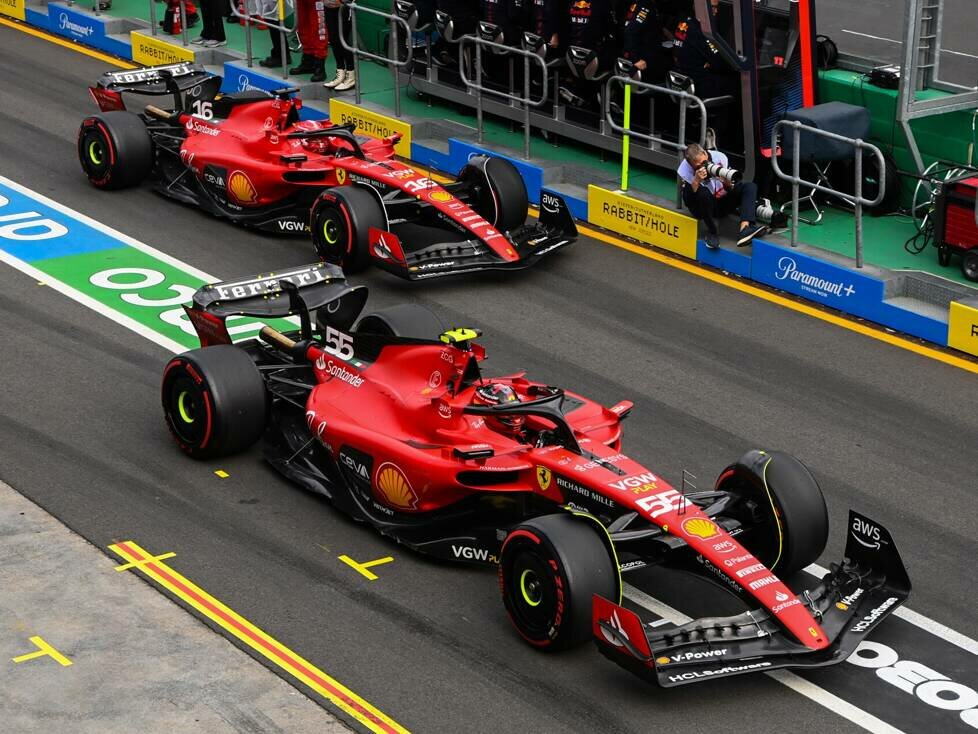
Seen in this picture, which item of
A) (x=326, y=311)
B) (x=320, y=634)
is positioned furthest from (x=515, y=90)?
(x=320, y=634)

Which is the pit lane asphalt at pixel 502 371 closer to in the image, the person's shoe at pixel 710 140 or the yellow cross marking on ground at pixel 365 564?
the yellow cross marking on ground at pixel 365 564

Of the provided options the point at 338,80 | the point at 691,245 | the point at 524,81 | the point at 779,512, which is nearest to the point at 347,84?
the point at 338,80

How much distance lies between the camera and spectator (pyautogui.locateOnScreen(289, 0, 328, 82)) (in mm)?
20859

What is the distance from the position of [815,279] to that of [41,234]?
783 centimetres

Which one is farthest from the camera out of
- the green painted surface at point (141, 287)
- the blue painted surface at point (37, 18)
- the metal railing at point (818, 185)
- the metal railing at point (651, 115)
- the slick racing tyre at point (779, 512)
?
the blue painted surface at point (37, 18)

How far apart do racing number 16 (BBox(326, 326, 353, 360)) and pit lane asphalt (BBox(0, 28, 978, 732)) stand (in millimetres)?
1024

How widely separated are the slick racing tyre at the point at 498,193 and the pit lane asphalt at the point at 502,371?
61 centimetres

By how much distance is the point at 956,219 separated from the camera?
15047 millimetres

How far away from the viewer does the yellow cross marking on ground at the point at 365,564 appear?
10359mm

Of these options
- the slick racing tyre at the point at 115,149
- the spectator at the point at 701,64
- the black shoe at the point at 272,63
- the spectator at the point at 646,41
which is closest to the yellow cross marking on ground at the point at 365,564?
the slick racing tyre at the point at 115,149

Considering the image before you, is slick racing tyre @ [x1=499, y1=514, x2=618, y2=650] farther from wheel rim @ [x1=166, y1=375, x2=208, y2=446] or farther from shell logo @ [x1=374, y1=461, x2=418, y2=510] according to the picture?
wheel rim @ [x1=166, y1=375, x2=208, y2=446]

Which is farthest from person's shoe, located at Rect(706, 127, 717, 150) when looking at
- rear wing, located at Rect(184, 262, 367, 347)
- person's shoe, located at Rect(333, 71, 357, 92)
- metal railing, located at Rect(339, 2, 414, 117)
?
person's shoe, located at Rect(333, 71, 357, 92)

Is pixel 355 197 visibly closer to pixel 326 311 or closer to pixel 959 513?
pixel 326 311

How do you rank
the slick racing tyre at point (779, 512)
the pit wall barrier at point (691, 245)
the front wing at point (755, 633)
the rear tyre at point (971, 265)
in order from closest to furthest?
the front wing at point (755, 633) → the slick racing tyre at point (779, 512) → the pit wall barrier at point (691, 245) → the rear tyre at point (971, 265)
